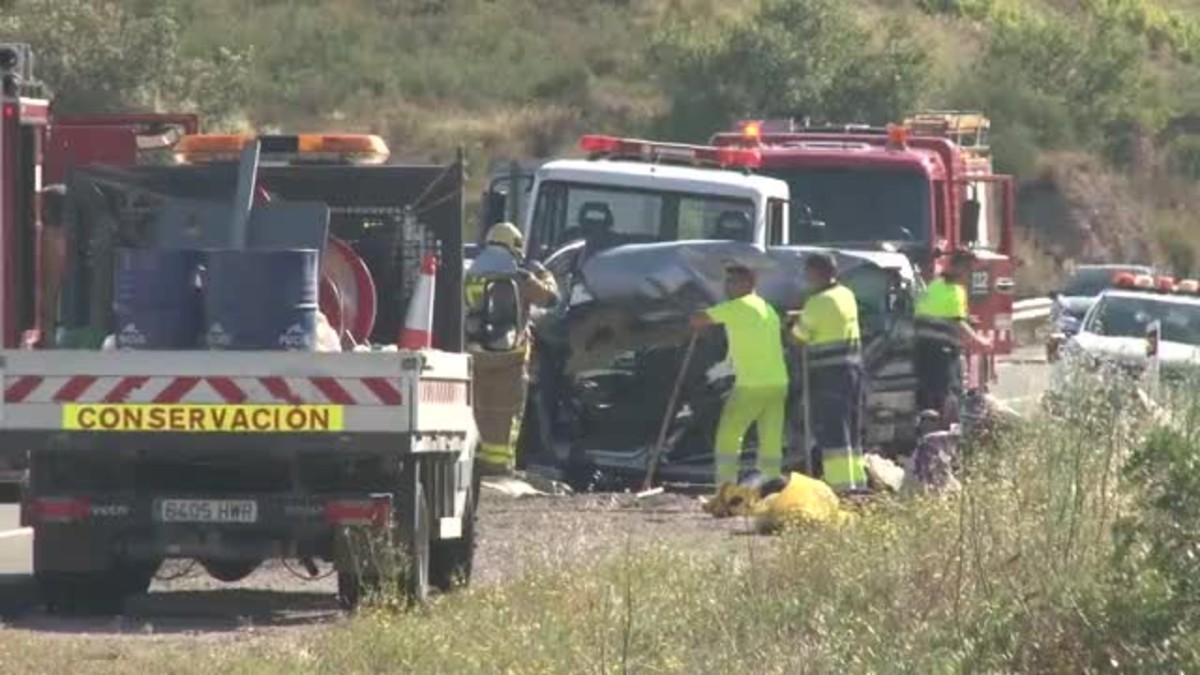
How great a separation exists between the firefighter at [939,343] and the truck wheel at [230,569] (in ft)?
25.9

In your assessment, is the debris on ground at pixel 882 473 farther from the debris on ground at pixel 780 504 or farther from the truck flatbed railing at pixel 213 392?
the truck flatbed railing at pixel 213 392

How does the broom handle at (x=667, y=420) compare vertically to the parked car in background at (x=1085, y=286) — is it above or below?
above

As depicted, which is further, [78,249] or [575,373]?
[575,373]

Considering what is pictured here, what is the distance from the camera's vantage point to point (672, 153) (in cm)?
2341

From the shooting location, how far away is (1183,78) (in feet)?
232

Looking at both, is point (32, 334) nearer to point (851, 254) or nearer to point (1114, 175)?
point (851, 254)

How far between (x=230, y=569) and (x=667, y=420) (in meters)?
5.97

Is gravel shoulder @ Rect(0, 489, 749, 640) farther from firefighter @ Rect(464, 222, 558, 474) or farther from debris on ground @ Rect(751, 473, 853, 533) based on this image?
firefighter @ Rect(464, 222, 558, 474)

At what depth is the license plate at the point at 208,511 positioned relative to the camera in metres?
13.0

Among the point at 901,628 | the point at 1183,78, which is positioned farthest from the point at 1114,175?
the point at 901,628

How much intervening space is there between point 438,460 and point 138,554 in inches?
55.7

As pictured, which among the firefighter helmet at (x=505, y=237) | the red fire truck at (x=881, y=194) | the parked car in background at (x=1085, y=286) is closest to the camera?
the firefighter helmet at (x=505, y=237)

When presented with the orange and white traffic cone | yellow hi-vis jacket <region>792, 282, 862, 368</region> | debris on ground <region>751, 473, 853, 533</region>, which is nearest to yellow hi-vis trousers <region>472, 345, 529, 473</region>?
yellow hi-vis jacket <region>792, 282, 862, 368</region>

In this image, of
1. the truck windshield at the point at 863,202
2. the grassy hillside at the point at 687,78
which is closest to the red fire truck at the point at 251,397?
the truck windshield at the point at 863,202
